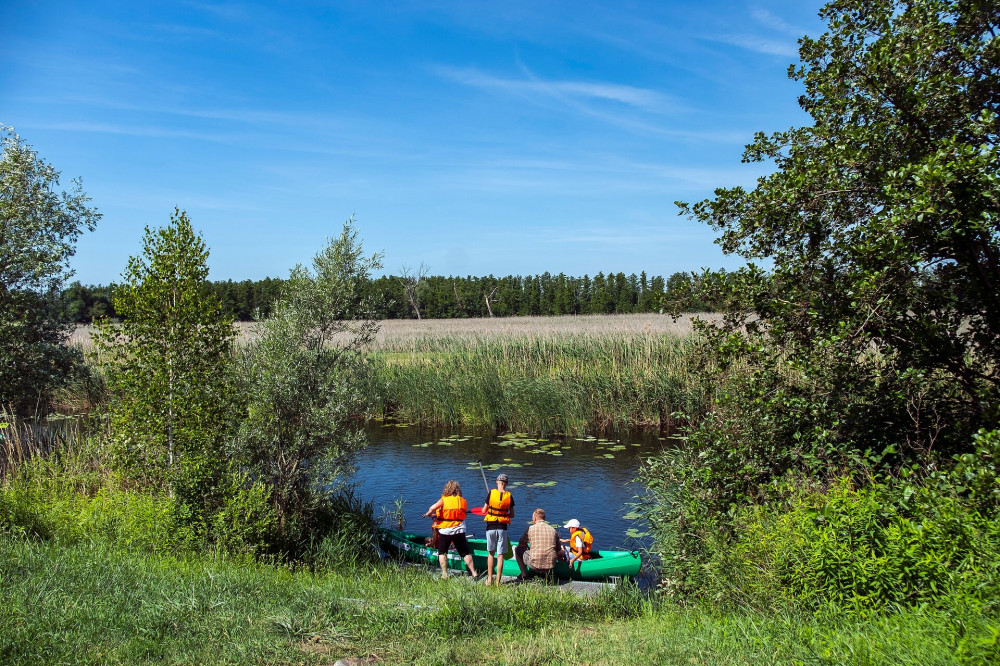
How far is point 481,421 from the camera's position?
854 inches

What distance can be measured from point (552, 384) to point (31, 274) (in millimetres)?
13169

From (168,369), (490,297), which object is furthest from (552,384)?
(490,297)

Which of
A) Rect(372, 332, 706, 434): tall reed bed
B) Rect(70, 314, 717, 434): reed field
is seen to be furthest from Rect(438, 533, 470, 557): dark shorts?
Rect(372, 332, 706, 434): tall reed bed

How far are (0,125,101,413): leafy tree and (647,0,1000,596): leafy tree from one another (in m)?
12.5

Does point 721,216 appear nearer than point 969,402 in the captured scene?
No

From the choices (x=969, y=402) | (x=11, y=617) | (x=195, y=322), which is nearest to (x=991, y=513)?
(x=969, y=402)

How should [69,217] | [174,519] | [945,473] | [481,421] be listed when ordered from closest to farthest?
1. [945,473]
2. [174,519]
3. [69,217]
4. [481,421]

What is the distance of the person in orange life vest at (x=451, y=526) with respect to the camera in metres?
10.3

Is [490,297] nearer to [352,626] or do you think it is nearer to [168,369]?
[168,369]

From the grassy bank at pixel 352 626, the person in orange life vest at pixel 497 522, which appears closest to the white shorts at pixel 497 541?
the person in orange life vest at pixel 497 522

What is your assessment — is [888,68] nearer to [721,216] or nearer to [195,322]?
[721,216]

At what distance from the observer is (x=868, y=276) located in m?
6.19

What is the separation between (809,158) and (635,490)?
884cm

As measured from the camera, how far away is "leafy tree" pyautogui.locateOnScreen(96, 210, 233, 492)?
8953 mm
